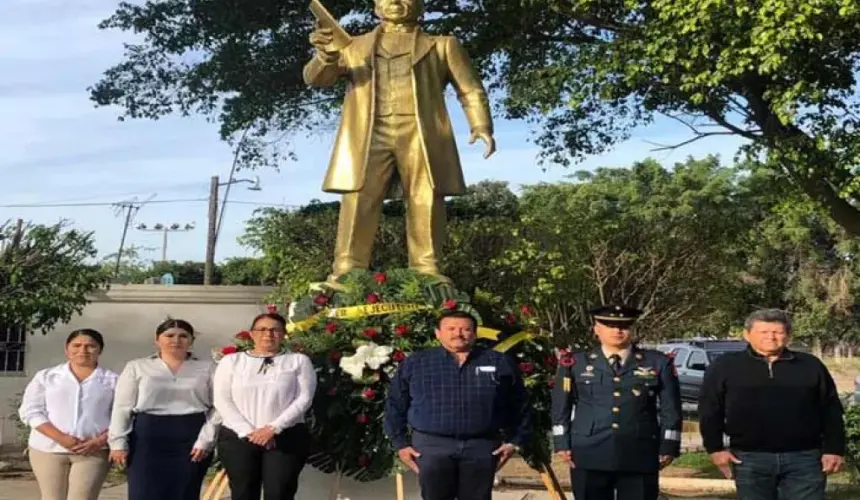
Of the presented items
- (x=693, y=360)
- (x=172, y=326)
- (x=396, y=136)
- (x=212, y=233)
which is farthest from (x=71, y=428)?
(x=212, y=233)

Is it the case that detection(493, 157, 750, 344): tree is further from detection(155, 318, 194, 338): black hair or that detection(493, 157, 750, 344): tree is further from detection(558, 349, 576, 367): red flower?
detection(558, 349, 576, 367): red flower

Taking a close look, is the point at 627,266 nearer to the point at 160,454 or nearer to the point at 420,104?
the point at 420,104

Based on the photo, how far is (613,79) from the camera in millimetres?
9234

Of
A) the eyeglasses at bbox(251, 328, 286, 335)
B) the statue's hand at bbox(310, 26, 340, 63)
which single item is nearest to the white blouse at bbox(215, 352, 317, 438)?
the eyeglasses at bbox(251, 328, 286, 335)

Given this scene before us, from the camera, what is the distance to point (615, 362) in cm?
418

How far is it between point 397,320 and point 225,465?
4.58 ft

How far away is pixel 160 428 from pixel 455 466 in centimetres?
139

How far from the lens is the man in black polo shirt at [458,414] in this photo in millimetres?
4047

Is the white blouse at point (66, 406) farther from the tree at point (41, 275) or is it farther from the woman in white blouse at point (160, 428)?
the tree at point (41, 275)

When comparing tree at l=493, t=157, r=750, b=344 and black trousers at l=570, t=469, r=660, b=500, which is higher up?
tree at l=493, t=157, r=750, b=344

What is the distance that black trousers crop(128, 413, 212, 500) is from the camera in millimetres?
4512

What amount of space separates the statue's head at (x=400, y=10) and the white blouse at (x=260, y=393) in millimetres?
2734

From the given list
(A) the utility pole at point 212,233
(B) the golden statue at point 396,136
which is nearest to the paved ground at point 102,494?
(B) the golden statue at point 396,136

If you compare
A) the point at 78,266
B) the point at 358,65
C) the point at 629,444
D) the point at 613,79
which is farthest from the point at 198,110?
the point at 629,444
